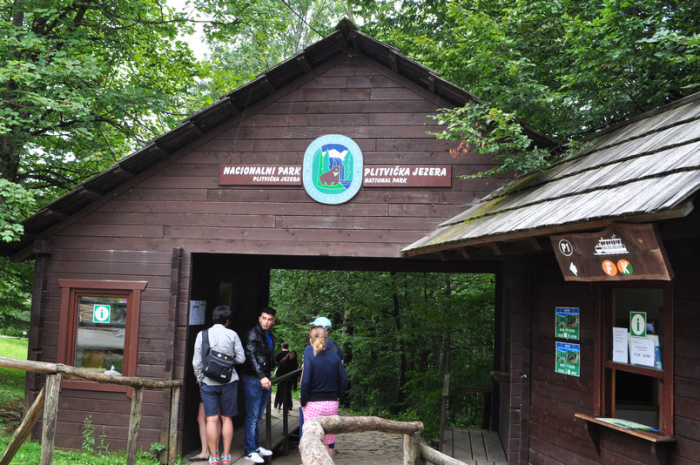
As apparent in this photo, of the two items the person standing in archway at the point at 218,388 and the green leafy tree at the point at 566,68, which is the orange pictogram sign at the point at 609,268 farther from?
the person standing in archway at the point at 218,388

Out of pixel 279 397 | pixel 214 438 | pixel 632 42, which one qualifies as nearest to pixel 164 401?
pixel 214 438

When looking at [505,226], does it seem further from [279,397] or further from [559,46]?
[279,397]

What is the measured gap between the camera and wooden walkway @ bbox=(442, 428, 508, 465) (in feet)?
26.8

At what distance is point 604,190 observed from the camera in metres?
4.64

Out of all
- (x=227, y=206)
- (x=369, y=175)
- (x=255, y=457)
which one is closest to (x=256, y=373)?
(x=255, y=457)

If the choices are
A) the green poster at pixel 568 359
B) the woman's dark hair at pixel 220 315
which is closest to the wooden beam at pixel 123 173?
the woman's dark hair at pixel 220 315

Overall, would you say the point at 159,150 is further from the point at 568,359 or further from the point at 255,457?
the point at 568,359

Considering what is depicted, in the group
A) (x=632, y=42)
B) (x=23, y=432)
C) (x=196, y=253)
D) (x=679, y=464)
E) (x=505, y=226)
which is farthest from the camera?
(x=196, y=253)

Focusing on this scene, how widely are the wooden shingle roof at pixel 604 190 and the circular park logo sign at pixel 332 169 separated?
1209 millimetres

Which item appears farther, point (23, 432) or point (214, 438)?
point (214, 438)

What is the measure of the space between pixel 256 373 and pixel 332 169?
111 inches

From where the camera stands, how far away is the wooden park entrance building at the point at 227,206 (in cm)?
786

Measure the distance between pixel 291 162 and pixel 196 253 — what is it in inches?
72.2

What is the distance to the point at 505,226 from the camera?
5289 millimetres
